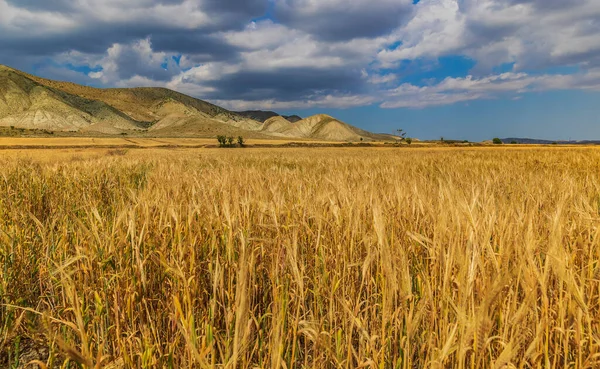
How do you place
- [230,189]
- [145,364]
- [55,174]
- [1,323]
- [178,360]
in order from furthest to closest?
[55,174] → [230,189] → [1,323] → [178,360] → [145,364]

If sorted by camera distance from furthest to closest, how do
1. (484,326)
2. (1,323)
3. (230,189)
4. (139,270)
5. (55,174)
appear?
1. (55,174)
2. (230,189)
3. (1,323)
4. (139,270)
5. (484,326)

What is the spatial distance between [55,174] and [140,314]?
6639mm

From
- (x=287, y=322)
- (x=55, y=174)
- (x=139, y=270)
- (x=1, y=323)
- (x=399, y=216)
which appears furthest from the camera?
(x=55, y=174)

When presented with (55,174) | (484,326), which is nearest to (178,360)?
(484,326)

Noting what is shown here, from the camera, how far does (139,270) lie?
1.98m

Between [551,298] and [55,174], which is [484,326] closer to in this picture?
[551,298]

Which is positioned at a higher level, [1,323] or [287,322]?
[287,322]

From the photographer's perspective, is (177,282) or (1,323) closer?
(177,282)

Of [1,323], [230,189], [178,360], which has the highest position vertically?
[230,189]

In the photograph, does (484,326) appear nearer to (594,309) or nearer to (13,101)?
(594,309)

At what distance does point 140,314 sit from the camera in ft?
6.24

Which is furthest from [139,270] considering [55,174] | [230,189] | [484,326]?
[55,174]

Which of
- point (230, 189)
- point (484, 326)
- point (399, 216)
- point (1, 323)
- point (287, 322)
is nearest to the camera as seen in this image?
point (484, 326)

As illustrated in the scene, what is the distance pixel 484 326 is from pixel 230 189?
11.2 ft
